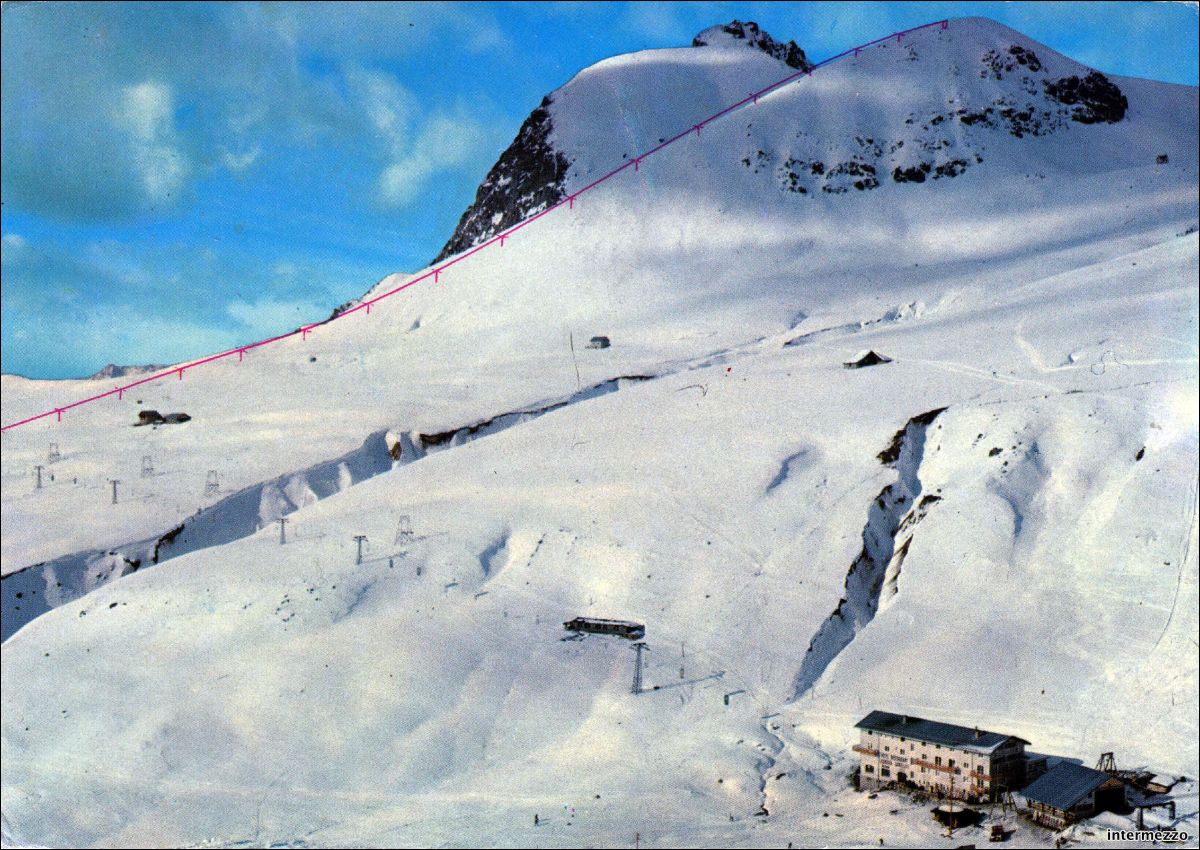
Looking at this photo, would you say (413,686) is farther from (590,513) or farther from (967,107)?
(967,107)

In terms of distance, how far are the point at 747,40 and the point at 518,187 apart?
1339 inches

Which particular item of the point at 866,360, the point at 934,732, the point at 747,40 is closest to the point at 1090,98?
the point at 747,40

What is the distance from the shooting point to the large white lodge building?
115ft

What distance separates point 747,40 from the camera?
444 feet

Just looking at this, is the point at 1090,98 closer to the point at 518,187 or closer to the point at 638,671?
the point at 518,187

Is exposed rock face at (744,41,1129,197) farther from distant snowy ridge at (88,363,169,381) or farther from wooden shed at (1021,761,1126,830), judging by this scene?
wooden shed at (1021,761,1126,830)

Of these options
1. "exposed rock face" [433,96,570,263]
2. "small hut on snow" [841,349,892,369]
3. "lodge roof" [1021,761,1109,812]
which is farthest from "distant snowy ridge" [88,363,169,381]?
"lodge roof" [1021,761,1109,812]

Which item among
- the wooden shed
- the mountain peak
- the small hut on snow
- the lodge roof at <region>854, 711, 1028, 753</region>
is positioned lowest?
the wooden shed

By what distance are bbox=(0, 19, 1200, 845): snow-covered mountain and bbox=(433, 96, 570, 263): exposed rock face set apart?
25887 millimetres

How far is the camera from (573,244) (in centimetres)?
10594

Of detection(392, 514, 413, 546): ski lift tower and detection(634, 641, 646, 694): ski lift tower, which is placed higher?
detection(392, 514, 413, 546): ski lift tower

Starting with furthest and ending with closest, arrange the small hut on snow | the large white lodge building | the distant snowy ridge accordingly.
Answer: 1. the distant snowy ridge
2. the small hut on snow
3. the large white lodge building

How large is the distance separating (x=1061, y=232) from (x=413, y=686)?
242 ft

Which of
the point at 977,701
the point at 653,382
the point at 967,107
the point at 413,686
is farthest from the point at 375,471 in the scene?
the point at 967,107
